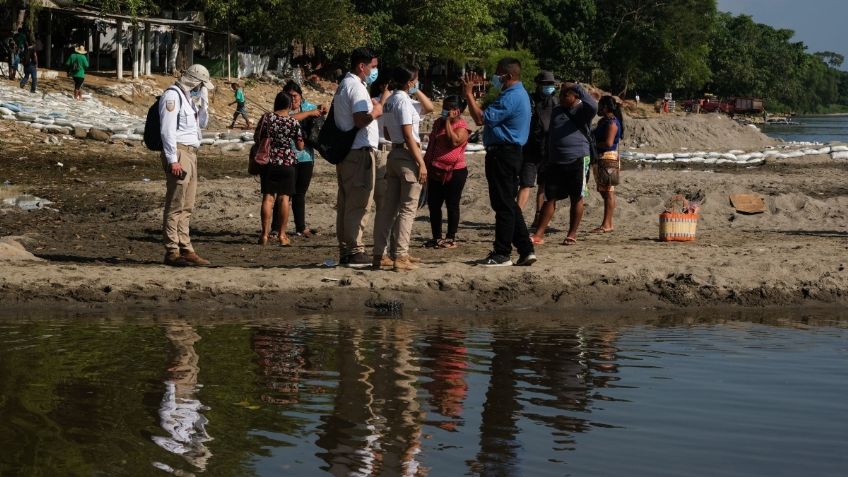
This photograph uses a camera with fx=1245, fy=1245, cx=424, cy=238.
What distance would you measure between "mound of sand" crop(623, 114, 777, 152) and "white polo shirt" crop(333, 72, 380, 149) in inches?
973

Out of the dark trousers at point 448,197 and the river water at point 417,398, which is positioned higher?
the dark trousers at point 448,197

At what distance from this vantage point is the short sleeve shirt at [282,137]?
11930mm

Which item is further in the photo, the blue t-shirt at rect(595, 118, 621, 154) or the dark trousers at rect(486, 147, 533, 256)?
the blue t-shirt at rect(595, 118, 621, 154)

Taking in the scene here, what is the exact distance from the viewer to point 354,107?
31.8 feet

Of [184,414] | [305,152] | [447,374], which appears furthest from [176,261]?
[184,414]

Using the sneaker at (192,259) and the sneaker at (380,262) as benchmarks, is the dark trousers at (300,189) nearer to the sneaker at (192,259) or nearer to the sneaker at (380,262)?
the sneaker at (192,259)

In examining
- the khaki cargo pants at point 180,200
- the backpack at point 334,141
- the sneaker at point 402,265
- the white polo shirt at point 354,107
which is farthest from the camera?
the khaki cargo pants at point 180,200

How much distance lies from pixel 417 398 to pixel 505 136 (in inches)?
159

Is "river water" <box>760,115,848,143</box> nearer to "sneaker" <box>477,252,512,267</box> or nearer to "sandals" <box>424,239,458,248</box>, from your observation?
"sandals" <box>424,239,458,248</box>

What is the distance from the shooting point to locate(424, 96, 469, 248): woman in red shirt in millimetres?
11828

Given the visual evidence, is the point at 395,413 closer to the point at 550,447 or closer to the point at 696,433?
the point at 550,447

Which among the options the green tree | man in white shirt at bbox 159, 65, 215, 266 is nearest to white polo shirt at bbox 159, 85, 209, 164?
man in white shirt at bbox 159, 65, 215, 266

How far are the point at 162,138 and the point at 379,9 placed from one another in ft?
167

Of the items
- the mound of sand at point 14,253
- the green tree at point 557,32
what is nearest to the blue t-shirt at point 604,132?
the mound of sand at point 14,253
